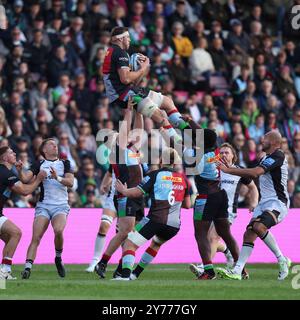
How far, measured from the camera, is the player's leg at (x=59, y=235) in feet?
62.1

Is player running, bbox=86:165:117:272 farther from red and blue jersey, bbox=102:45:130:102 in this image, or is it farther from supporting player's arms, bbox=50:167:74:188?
red and blue jersey, bbox=102:45:130:102

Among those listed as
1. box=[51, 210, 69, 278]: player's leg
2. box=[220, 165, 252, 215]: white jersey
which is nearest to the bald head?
box=[220, 165, 252, 215]: white jersey

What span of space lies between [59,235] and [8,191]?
3.61ft

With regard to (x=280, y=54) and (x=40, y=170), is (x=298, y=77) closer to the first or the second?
(x=280, y=54)

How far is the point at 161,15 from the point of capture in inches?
1173

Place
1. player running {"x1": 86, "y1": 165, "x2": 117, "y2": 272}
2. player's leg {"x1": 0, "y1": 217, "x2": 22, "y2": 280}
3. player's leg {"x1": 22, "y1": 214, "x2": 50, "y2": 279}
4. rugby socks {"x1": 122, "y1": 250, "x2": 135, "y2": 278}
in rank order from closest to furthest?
rugby socks {"x1": 122, "y1": 250, "x2": 135, "y2": 278}, player's leg {"x1": 22, "y1": 214, "x2": 50, "y2": 279}, player's leg {"x1": 0, "y1": 217, "x2": 22, "y2": 280}, player running {"x1": 86, "y1": 165, "x2": 117, "y2": 272}

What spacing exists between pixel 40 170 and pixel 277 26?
567 inches

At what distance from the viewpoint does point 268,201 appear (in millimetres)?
18547

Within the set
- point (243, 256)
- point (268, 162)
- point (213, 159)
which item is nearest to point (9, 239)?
point (213, 159)

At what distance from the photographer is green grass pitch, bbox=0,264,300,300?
51.5ft

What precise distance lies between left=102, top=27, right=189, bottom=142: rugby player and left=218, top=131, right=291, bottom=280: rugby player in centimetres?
117

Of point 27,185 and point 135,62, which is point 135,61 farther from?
point 27,185

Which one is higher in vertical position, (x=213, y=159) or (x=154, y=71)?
(x=154, y=71)

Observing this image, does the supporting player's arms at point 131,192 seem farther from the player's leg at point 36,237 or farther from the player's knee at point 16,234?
the player's knee at point 16,234
